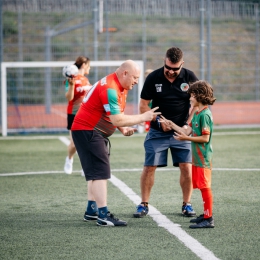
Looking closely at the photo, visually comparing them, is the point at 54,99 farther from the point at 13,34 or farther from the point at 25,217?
the point at 25,217

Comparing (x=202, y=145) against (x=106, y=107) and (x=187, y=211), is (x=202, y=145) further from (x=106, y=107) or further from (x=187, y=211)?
(x=106, y=107)

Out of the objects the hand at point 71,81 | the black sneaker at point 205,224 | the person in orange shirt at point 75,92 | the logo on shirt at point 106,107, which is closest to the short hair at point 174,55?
the logo on shirt at point 106,107

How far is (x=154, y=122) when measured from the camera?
7.77 m

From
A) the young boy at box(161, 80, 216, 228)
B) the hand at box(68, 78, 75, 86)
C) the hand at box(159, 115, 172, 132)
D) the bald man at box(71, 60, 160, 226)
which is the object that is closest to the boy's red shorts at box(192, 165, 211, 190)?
the young boy at box(161, 80, 216, 228)

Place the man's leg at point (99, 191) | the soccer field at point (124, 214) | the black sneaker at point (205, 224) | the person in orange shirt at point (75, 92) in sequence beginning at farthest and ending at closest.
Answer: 1. the person in orange shirt at point (75, 92)
2. the man's leg at point (99, 191)
3. the black sneaker at point (205, 224)
4. the soccer field at point (124, 214)

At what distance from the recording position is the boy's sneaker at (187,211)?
7.45 m

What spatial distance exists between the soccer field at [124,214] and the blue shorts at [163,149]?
0.62 m

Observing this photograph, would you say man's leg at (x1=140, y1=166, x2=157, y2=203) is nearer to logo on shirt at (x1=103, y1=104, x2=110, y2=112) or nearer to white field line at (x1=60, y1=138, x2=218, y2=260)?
white field line at (x1=60, y1=138, x2=218, y2=260)

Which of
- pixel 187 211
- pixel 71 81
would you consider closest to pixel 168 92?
pixel 187 211

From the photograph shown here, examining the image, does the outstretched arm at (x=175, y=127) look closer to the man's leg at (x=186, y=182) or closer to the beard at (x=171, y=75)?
the beard at (x=171, y=75)

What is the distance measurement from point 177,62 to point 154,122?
2.75 ft

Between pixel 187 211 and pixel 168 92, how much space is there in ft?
4.73

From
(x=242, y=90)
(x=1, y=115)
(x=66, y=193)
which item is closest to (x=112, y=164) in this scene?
(x=66, y=193)

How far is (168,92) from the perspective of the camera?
765cm
